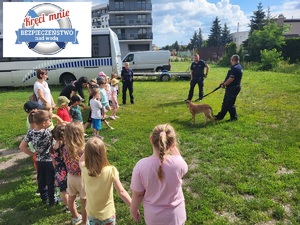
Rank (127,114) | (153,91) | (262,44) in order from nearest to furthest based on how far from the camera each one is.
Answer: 1. (127,114)
2. (153,91)
3. (262,44)

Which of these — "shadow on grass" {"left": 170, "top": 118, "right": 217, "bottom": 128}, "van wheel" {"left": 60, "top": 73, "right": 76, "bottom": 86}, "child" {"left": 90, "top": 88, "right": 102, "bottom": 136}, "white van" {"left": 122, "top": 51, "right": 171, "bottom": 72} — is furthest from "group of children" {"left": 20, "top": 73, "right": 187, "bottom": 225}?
"white van" {"left": 122, "top": 51, "right": 171, "bottom": 72}

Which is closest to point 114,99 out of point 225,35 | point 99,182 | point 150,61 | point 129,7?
point 99,182

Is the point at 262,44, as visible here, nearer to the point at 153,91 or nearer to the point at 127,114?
the point at 153,91

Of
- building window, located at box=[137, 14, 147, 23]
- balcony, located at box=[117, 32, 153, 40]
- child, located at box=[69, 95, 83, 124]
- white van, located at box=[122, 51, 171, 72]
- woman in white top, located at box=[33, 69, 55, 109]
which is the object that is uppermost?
building window, located at box=[137, 14, 147, 23]

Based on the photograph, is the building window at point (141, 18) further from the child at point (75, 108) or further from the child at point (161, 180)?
the child at point (161, 180)

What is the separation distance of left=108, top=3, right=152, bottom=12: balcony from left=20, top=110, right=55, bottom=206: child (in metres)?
49.6

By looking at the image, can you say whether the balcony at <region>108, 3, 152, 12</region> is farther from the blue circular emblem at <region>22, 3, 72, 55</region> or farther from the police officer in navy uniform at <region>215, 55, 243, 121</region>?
the police officer in navy uniform at <region>215, 55, 243, 121</region>

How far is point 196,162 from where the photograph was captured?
488cm

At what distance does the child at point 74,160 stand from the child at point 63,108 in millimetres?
1998

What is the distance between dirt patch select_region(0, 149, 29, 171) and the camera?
207 inches

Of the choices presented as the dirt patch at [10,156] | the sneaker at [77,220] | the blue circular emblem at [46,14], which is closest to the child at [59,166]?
the sneaker at [77,220]

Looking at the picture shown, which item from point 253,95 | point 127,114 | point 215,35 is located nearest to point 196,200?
point 127,114

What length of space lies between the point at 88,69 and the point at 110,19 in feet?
124

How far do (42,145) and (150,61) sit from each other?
1781 centimetres
